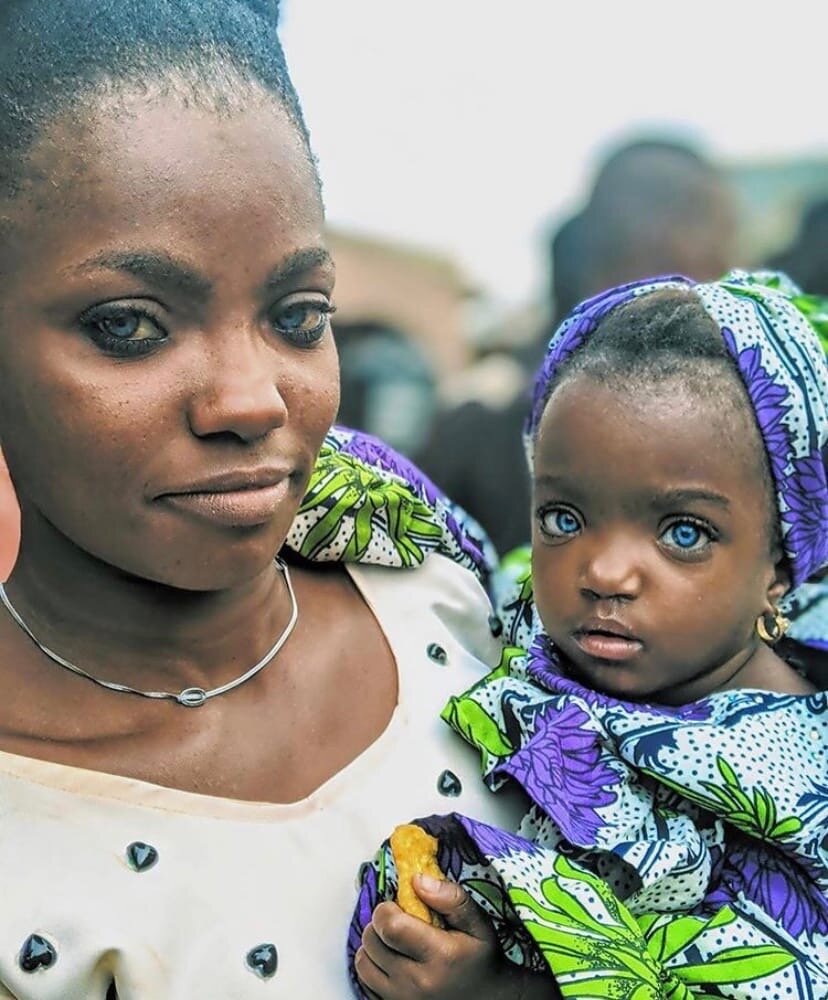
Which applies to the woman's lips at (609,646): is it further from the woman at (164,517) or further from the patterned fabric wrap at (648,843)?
the woman at (164,517)

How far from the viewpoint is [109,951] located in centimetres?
150

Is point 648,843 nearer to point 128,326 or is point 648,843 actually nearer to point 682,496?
point 682,496

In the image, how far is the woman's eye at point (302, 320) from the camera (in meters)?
1.60

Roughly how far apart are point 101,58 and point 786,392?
37.4 inches

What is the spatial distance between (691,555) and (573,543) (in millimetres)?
153

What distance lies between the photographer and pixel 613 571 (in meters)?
1.79

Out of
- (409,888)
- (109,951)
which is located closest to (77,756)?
(109,951)

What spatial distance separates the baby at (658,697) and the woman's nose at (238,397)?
0.50 meters

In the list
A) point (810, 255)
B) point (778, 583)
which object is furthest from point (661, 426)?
point (810, 255)

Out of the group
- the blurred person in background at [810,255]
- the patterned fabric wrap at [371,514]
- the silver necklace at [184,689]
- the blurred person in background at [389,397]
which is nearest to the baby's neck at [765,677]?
the patterned fabric wrap at [371,514]

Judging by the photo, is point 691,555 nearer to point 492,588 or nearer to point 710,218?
point 492,588

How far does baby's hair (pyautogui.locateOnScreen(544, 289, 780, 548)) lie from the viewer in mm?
1842

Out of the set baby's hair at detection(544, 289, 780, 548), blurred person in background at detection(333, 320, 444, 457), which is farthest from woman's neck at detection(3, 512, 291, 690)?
blurred person in background at detection(333, 320, 444, 457)

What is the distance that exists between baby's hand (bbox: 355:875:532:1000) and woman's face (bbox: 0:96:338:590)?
43cm
